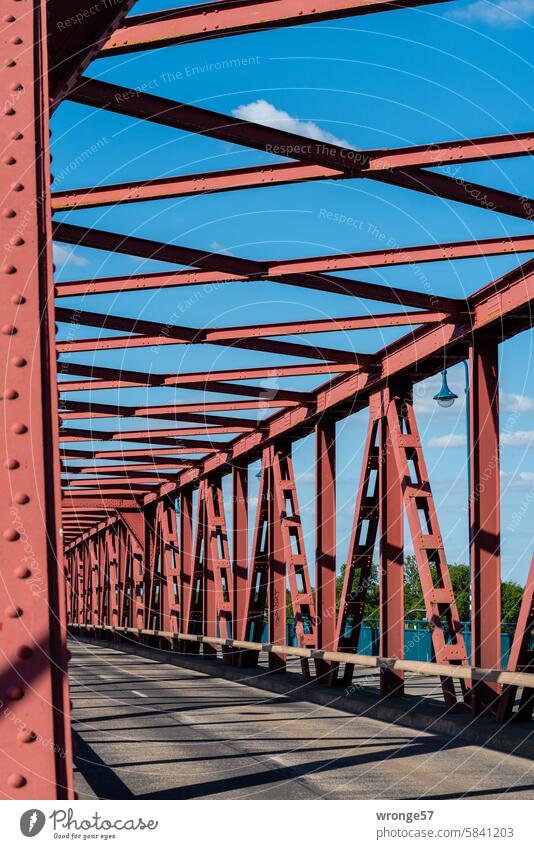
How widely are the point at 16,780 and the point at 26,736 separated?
142 millimetres

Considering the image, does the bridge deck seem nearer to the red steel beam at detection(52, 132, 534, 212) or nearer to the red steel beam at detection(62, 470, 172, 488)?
the red steel beam at detection(52, 132, 534, 212)

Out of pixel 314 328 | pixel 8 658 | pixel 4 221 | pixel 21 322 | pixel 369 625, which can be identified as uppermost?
pixel 314 328

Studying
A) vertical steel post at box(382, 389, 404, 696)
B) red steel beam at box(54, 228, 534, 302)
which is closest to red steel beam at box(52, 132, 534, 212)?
red steel beam at box(54, 228, 534, 302)

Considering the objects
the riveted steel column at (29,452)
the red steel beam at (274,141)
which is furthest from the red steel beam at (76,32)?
the red steel beam at (274,141)

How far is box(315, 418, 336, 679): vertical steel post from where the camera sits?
773 inches

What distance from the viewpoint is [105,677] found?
81.9ft

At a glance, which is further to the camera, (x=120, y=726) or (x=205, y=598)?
(x=205, y=598)

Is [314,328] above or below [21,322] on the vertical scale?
above

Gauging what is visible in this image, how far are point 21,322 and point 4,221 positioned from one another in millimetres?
394

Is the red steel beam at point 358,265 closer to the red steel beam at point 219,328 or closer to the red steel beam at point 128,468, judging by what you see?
the red steel beam at point 219,328

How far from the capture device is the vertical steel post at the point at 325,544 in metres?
19.6

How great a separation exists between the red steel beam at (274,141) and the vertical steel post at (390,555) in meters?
5.92
